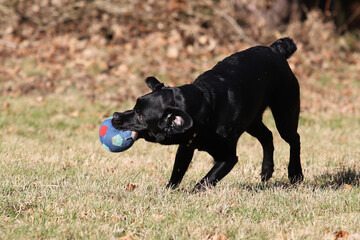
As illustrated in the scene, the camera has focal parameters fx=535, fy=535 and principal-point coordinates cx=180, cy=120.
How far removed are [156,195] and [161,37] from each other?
857cm

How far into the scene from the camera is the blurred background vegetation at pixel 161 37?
1130 cm

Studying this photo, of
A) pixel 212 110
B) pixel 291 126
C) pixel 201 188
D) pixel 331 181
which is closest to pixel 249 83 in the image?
pixel 212 110

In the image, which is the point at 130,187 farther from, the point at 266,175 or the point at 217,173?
the point at 266,175

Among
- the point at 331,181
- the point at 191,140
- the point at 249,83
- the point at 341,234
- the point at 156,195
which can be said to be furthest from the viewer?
the point at 331,181

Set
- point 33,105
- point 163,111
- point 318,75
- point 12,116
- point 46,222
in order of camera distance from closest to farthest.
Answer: point 46,222 → point 163,111 → point 12,116 → point 33,105 → point 318,75

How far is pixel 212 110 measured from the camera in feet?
14.7

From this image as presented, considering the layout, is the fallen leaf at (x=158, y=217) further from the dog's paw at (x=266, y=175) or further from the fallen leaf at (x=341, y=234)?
the dog's paw at (x=266, y=175)

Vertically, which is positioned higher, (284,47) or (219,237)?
(284,47)

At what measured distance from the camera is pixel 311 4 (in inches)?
553

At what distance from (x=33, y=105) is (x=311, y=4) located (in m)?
8.35

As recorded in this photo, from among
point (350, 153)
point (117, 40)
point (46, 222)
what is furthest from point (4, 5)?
point (46, 222)

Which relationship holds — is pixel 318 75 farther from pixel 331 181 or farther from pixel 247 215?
pixel 247 215

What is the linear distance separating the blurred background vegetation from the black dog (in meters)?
5.93

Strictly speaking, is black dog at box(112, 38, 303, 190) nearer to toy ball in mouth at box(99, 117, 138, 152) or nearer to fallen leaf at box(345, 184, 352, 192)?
toy ball in mouth at box(99, 117, 138, 152)
